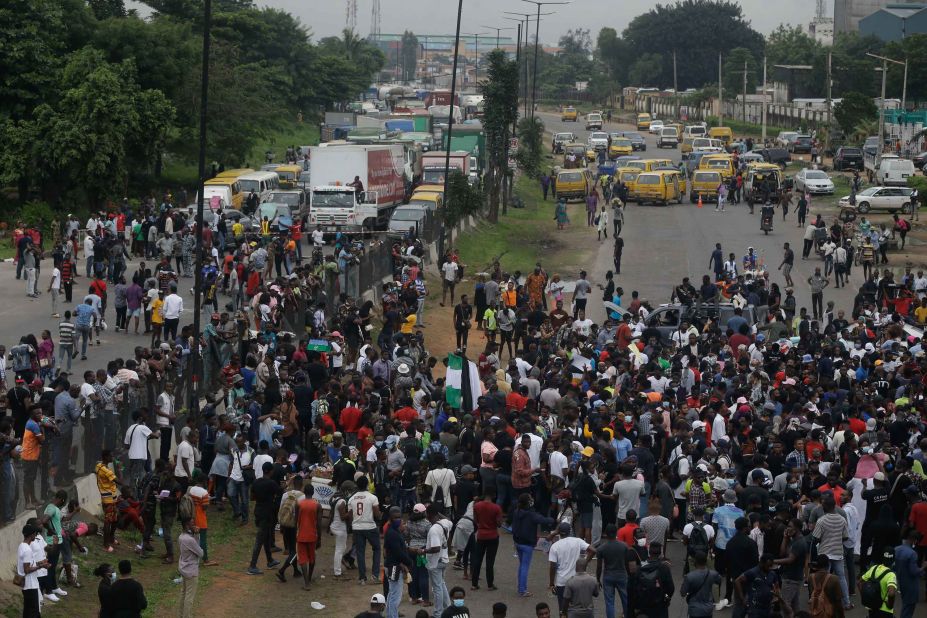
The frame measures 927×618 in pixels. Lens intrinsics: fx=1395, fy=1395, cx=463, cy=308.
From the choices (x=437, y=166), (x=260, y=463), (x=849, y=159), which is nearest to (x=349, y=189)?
(x=437, y=166)

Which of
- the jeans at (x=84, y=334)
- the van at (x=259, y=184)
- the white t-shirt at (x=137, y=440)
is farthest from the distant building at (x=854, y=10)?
the white t-shirt at (x=137, y=440)

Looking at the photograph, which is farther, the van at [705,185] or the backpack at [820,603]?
the van at [705,185]

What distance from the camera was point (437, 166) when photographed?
56281 mm

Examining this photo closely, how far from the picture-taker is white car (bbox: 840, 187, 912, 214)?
53.8 meters

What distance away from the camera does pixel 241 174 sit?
49.9m

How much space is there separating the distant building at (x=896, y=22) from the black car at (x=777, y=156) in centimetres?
6389

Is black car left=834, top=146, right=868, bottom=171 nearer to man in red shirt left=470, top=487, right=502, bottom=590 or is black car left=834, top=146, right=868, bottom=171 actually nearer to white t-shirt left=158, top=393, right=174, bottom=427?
white t-shirt left=158, top=393, right=174, bottom=427

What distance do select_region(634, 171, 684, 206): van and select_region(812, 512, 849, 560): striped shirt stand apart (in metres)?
43.8

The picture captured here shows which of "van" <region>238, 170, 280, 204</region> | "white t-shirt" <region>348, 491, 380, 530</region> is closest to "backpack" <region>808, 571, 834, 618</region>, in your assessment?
"white t-shirt" <region>348, 491, 380, 530</region>

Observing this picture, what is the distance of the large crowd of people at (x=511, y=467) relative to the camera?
600 inches

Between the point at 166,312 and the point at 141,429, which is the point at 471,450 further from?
the point at 166,312

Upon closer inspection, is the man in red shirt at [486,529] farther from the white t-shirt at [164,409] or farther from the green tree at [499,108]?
the green tree at [499,108]

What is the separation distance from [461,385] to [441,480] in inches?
229

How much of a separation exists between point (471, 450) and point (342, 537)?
251 cm
